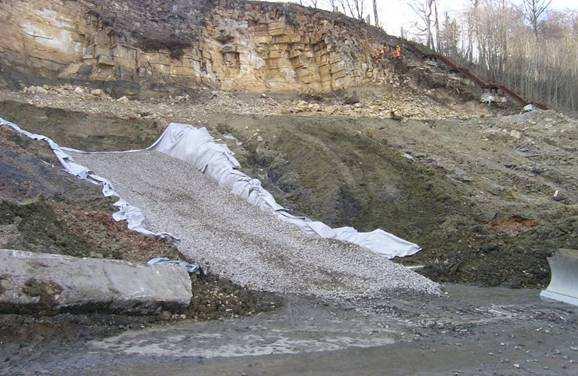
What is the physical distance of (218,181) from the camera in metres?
13.3

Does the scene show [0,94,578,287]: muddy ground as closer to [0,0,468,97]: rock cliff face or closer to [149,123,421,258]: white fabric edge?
[149,123,421,258]: white fabric edge

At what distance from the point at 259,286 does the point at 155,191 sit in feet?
17.9

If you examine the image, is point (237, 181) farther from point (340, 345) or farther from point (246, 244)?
point (340, 345)

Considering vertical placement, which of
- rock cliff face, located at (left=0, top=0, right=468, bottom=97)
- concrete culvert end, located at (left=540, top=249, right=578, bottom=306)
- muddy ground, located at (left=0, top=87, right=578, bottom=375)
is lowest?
concrete culvert end, located at (left=540, top=249, right=578, bottom=306)

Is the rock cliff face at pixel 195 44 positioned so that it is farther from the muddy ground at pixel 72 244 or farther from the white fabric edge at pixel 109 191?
the muddy ground at pixel 72 244

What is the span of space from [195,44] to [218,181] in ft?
33.0

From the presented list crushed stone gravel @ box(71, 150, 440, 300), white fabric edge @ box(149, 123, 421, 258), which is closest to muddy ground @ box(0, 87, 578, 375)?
white fabric edge @ box(149, 123, 421, 258)

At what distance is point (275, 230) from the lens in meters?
10.5

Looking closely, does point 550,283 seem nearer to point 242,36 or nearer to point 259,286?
point 259,286

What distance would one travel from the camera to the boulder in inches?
201

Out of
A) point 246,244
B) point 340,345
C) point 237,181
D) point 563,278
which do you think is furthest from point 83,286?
point 237,181

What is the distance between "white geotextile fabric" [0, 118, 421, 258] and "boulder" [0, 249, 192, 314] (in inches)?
89.1

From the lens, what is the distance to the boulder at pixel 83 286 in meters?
5.09

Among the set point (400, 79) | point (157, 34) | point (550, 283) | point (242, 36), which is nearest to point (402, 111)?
point (400, 79)
